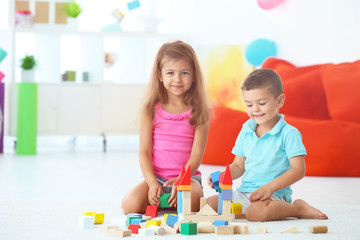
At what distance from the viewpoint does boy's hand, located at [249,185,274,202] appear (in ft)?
5.01

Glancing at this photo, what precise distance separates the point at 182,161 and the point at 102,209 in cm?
31

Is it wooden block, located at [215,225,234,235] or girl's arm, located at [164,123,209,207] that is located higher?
girl's arm, located at [164,123,209,207]

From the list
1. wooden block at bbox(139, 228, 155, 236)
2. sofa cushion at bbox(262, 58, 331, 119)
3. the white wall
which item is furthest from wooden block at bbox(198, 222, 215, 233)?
the white wall

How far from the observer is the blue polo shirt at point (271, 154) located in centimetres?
158

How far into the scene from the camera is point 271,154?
1.61m

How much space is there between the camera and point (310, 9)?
154 inches

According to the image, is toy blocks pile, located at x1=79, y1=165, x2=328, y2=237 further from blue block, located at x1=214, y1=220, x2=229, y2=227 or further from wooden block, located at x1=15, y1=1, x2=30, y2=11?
wooden block, located at x1=15, y1=1, x2=30, y2=11

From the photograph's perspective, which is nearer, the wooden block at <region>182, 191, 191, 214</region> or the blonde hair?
the wooden block at <region>182, 191, 191, 214</region>

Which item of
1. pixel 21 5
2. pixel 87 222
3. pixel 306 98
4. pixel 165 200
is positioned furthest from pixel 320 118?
pixel 21 5

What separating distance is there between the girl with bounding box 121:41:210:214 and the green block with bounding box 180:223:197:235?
1.49 ft

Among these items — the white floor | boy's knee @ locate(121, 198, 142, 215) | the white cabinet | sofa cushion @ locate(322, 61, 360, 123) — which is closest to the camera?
the white floor

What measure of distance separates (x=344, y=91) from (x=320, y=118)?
0.27 metres

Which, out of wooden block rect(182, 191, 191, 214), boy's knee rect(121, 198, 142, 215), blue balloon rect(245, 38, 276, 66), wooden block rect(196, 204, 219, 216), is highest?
blue balloon rect(245, 38, 276, 66)

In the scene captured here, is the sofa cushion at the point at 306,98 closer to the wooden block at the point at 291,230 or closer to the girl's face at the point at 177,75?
the girl's face at the point at 177,75
